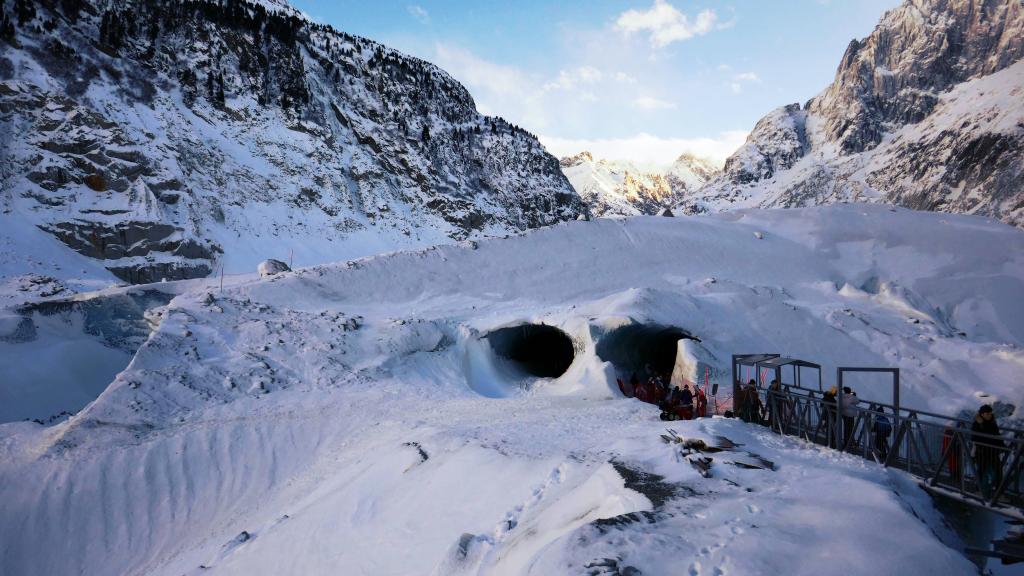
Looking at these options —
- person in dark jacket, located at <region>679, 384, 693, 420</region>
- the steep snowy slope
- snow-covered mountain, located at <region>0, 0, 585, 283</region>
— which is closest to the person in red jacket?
person in dark jacket, located at <region>679, 384, 693, 420</region>

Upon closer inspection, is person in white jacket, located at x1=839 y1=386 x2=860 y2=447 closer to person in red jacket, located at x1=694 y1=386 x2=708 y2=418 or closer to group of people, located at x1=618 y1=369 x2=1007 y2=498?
group of people, located at x1=618 y1=369 x2=1007 y2=498

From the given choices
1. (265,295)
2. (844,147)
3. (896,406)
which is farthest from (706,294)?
(844,147)

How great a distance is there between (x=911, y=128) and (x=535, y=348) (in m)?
123

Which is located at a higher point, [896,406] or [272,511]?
[896,406]

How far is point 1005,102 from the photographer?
88.9 meters

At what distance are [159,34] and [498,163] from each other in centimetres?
3553

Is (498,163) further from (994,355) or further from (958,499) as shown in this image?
(958,499)

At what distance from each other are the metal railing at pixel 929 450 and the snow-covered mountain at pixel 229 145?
35.3 meters

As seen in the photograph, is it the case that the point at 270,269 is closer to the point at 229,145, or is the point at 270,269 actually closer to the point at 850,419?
the point at 850,419

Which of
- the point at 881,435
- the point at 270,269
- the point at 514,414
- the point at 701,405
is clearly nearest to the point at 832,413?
the point at 881,435

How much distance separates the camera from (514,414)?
1419 cm

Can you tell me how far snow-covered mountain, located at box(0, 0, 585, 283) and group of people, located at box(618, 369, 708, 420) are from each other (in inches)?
1153

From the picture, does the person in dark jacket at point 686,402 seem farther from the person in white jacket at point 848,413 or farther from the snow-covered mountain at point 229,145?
the snow-covered mountain at point 229,145

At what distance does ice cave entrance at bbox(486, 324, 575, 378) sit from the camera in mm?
21312
